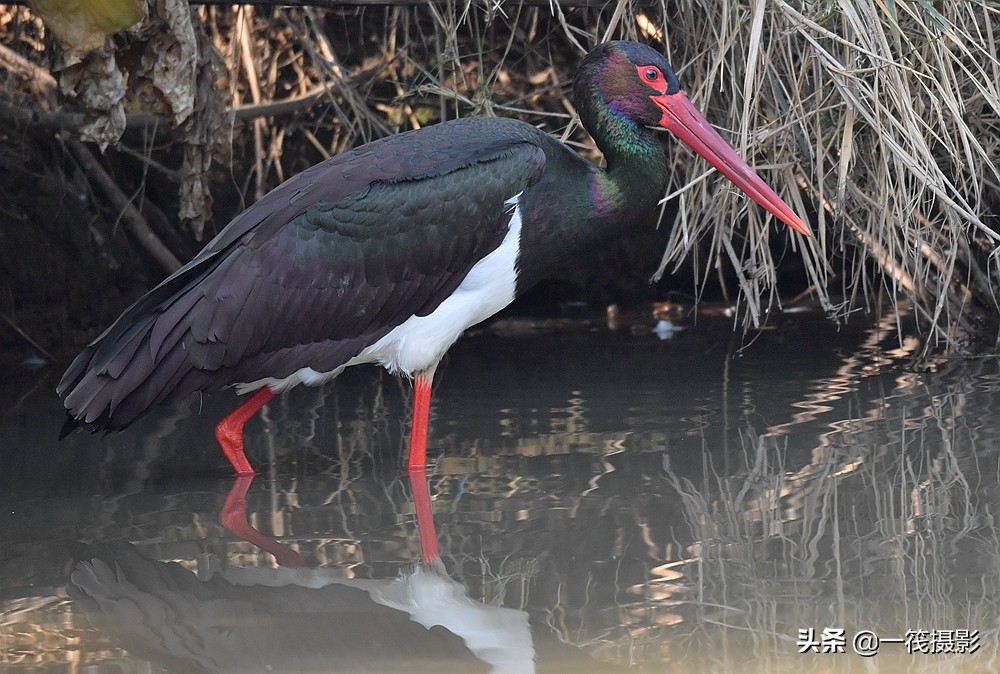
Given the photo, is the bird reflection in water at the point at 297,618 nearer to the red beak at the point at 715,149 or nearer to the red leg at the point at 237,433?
the red leg at the point at 237,433

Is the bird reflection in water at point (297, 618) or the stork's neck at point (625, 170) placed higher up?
the stork's neck at point (625, 170)

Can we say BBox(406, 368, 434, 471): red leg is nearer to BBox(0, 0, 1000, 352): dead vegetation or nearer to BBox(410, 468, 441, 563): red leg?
BBox(410, 468, 441, 563): red leg

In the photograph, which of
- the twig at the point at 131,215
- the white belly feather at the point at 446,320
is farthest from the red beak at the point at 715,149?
the twig at the point at 131,215

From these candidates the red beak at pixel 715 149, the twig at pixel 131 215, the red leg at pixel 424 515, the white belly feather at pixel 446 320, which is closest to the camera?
the red leg at pixel 424 515

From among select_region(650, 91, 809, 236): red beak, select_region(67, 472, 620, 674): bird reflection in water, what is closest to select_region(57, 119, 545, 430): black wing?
select_region(650, 91, 809, 236): red beak

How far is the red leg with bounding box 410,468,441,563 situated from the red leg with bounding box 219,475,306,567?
0.30 m

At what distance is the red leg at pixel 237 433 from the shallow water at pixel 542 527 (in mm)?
72

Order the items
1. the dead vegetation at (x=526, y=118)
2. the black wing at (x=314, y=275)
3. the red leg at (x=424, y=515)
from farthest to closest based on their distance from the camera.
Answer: the dead vegetation at (x=526, y=118) < the black wing at (x=314, y=275) < the red leg at (x=424, y=515)

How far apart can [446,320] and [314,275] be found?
1.35 ft

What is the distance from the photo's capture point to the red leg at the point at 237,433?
3.95 metres

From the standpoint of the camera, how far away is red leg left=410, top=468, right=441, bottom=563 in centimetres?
315

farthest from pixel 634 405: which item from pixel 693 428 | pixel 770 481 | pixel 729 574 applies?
pixel 729 574

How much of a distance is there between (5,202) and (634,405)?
300 cm

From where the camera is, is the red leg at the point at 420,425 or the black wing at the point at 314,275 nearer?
the black wing at the point at 314,275
